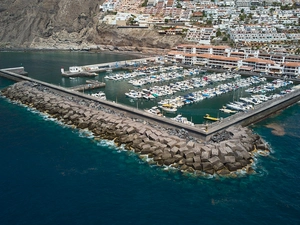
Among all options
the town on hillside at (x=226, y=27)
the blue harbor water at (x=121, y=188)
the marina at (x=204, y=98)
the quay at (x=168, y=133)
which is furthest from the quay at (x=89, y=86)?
the town on hillside at (x=226, y=27)

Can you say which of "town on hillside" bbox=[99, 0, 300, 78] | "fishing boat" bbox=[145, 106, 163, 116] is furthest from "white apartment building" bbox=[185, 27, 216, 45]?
"fishing boat" bbox=[145, 106, 163, 116]

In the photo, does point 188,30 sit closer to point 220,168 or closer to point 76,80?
point 76,80

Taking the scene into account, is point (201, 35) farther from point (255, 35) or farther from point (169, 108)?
point (169, 108)

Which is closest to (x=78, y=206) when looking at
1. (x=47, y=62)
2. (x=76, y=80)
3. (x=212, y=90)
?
(x=212, y=90)

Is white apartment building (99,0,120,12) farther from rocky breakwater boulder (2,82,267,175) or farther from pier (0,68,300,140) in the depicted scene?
rocky breakwater boulder (2,82,267,175)

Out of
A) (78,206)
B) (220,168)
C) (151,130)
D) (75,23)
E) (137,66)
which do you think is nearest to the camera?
(78,206)

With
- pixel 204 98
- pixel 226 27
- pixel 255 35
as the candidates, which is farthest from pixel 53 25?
pixel 204 98
